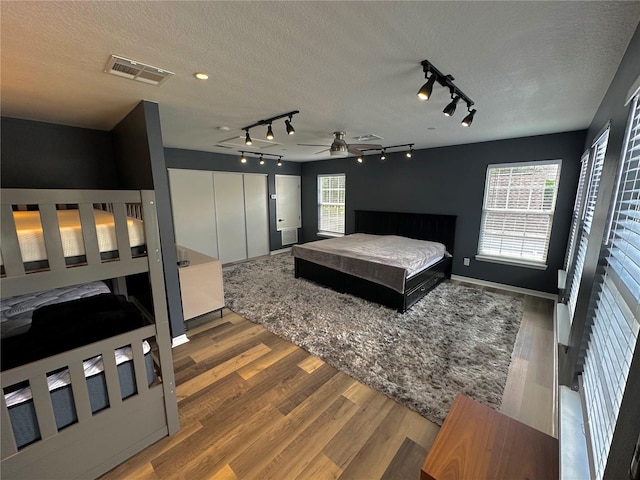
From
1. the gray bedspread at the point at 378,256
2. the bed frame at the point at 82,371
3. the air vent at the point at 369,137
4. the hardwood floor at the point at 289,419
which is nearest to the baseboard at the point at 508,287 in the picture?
the gray bedspread at the point at 378,256

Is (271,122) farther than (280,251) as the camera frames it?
No

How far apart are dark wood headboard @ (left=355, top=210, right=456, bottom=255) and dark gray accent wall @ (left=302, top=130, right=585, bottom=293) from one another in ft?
0.42

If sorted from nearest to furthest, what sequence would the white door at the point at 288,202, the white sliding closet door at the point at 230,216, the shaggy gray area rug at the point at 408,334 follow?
the shaggy gray area rug at the point at 408,334 < the white sliding closet door at the point at 230,216 < the white door at the point at 288,202

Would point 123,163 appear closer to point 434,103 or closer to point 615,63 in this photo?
point 434,103

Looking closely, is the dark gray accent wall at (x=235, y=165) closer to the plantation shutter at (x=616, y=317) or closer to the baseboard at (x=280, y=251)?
the baseboard at (x=280, y=251)

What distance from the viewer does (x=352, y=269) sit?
3.87 metres

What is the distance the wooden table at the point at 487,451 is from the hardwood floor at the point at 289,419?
0.54 meters

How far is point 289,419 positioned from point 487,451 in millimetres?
1270

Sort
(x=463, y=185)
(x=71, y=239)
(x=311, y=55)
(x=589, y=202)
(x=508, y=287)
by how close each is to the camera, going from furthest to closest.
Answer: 1. (x=463, y=185)
2. (x=508, y=287)
3. (x=589, y=202)
4. (x=311, y=55)
5. (x=71, y=239)

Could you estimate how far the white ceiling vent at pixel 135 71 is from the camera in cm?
162

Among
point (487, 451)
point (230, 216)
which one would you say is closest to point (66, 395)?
point (487, 451)

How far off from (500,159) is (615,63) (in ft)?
8.63

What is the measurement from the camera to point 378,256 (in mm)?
3768

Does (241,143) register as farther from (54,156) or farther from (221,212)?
(54,156)
